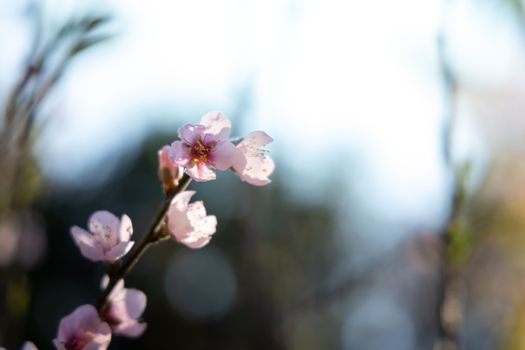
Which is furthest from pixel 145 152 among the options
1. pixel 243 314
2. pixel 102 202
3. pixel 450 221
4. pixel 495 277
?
pixel 450 221

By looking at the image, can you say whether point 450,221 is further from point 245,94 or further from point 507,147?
point 507,147

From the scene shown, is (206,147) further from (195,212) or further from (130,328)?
(130,328)

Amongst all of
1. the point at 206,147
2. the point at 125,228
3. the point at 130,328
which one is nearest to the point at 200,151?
the point at 206,147

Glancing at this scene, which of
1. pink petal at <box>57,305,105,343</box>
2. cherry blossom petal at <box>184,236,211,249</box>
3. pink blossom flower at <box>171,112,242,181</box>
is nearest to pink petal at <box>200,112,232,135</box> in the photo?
pink blossom flower at <box>171,112,242,181</box>

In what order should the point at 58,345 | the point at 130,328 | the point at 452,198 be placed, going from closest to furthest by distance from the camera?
the point at 58,345
the point at 130,328
the point at 452,198

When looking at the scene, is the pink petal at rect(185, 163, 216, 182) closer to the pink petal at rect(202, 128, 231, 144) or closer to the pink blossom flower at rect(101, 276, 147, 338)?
the pink petal at rect(202, 128, 231, 144)

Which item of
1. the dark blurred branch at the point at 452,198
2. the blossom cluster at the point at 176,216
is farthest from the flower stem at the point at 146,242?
the dark blurred branch at the point at 452,198
